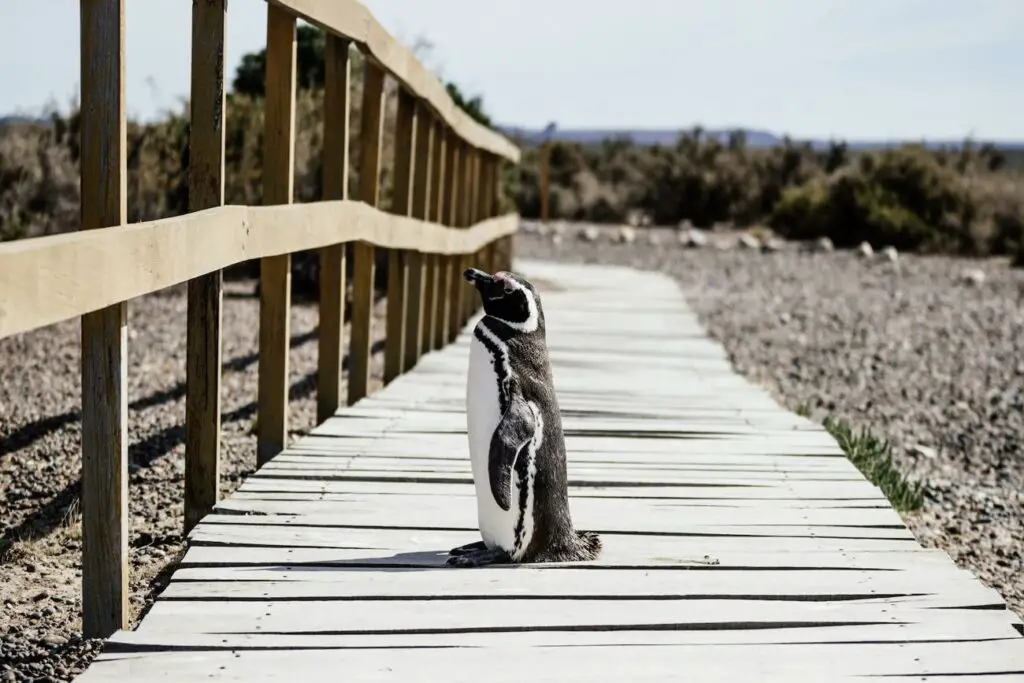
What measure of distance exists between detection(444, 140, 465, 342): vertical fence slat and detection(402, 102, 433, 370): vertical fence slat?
3.56 feet

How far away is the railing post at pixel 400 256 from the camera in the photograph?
677 cm

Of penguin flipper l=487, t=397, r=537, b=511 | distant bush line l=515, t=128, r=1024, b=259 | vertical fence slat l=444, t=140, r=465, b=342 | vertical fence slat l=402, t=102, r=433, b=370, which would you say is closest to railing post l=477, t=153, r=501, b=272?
vertical fence slat l=444, t=140, r=465, b=342

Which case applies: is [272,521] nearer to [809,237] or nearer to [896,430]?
[896,430]

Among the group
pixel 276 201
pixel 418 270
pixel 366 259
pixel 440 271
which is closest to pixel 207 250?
pixel 276 201

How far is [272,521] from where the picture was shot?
3770 millimetres

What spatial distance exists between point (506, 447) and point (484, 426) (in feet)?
0.45

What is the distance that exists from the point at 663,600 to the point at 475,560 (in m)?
0.52

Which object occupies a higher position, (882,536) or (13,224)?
(13,224)

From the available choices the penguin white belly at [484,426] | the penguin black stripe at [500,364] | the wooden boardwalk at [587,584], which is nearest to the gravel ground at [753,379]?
the wooden boardwalk at [587,584]

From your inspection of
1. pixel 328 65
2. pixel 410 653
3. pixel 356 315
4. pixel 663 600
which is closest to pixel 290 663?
pixel 410 653

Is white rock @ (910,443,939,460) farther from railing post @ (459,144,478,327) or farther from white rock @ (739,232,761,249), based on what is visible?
white rock @ (739,232,761,249)

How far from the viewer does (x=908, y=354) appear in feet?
38.6

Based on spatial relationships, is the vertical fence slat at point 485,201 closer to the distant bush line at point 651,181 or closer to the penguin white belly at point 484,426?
the distant bush line at point 651,181

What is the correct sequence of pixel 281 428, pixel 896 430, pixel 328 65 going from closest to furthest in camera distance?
1. pixel 281 428
2. pixel 328 65
3. pixel 896 430
